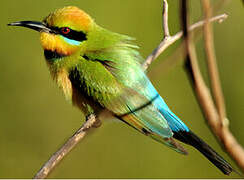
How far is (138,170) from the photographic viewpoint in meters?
2.96

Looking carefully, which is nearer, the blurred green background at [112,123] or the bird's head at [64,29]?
the bird's head at [64,29]

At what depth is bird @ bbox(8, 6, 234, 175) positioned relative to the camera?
5.81ft

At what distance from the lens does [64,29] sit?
1.90 metres

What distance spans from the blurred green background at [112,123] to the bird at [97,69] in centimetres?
96

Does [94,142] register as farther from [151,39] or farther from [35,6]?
[35,6]

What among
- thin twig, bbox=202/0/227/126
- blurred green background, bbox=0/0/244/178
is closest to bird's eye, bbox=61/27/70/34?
blurred green background, bbox=0/0/244/178

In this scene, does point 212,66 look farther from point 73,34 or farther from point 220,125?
point 73,34

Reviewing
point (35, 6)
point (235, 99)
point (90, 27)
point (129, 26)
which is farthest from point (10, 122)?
point (235, 99)

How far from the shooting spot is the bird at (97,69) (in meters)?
1.77

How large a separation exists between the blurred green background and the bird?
37.9 inches

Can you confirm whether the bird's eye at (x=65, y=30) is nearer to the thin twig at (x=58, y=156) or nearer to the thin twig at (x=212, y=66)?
the thin twig at (x=58, y=156)

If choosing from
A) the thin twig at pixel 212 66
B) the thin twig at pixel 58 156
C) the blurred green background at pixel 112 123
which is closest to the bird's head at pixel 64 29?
the thin twig at pixel 58 156

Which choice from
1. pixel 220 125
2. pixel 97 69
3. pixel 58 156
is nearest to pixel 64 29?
pixel 97 69

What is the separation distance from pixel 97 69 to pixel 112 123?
960mm
